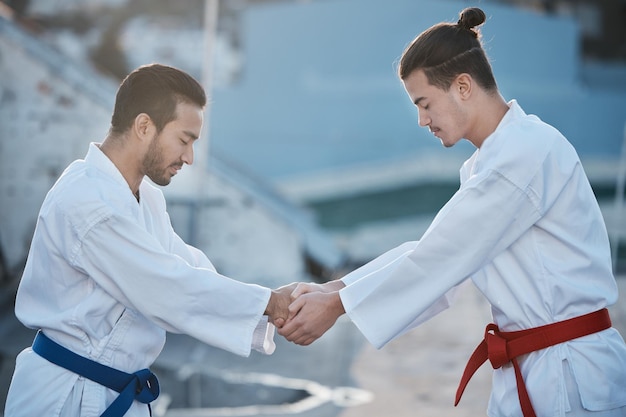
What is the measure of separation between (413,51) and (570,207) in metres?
0.72

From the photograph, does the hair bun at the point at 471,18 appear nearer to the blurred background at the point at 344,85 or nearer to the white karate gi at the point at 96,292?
the white karate gi at the point at 96,292

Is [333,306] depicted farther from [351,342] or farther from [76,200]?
[351,342]

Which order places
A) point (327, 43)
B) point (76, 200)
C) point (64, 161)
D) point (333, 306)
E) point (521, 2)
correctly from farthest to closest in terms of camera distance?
1. point (521, 2)
2. point (327, 43)
3. point (64, 161)
4. point (333, 306)
5. point (76, 200)

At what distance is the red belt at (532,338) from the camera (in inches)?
101

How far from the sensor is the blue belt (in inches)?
102

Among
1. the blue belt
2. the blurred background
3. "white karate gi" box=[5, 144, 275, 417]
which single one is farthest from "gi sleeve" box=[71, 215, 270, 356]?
the blurred background

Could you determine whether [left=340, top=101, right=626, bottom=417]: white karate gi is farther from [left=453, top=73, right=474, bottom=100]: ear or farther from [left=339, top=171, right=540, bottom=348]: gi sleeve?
[left=453, top=73, right=474, bottom=100]: ear

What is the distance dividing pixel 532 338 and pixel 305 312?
97cm

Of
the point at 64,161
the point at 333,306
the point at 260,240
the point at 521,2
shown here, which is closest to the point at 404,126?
the point at 521,2

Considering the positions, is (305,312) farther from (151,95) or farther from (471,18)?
(471,18)

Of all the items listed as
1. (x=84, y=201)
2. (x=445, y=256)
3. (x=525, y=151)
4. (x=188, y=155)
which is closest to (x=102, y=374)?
(x=84, y=201)

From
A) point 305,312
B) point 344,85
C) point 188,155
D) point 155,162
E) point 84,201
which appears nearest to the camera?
point 84,201

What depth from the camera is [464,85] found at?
2.77 metres

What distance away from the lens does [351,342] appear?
748 cm
